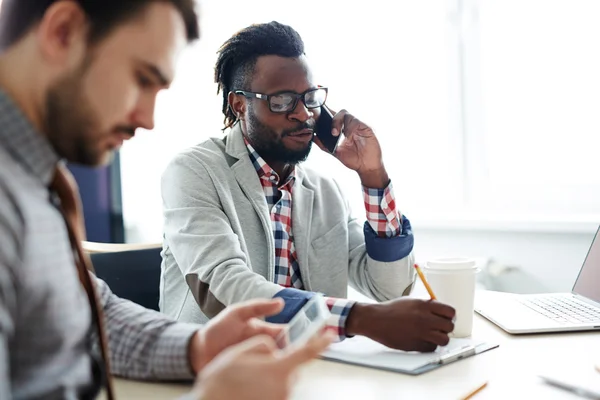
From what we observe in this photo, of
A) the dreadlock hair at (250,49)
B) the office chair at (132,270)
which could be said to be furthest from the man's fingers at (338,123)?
the office chair at (132,270)

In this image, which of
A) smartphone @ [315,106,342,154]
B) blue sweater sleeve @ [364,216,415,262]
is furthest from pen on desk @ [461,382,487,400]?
smartphone @ [315,106,342,154]

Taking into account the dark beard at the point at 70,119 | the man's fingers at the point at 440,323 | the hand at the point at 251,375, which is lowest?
the man's fingers at the point at 440,323

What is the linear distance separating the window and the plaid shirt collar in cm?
91

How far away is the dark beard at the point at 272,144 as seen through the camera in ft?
5.98

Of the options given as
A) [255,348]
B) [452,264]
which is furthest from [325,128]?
[255,348]

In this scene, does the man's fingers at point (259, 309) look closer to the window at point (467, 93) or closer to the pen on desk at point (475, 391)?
the pen on desk at point (475, 391)

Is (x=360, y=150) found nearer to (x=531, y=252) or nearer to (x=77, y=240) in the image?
(x=531, y=252)

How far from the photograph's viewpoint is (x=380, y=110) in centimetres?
283

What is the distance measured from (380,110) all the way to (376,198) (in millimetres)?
1083

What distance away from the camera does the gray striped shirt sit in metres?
0.69

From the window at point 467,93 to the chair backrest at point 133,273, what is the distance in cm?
116

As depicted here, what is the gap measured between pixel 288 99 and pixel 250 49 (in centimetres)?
20

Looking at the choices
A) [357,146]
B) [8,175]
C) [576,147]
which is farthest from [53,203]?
[576,147]

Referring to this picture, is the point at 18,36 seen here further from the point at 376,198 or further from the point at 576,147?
the point at 576,147
